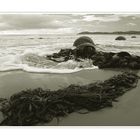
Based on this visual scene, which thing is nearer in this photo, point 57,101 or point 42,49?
point 57,101

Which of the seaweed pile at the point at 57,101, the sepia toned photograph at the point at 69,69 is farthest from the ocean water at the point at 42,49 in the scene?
the seaweed pile at the point at 57,101

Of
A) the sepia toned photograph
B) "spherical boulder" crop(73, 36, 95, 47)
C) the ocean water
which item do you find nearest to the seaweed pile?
the sepia toned photograph

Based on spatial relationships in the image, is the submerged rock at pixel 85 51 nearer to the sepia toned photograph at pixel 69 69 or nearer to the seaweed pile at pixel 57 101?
the sepia toned photograph at pixel 69 69

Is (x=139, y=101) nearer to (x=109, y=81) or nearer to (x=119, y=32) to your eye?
(x=109, y=81)

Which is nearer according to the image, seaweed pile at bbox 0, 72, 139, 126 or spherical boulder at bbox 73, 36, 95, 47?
seaweed pile at bbox 0, 72, 139, 126

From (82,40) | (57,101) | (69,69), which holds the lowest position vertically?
(57,101)

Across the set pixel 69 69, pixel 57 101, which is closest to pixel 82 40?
pixel 69 69

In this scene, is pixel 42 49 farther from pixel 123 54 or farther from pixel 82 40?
pixel 123 54

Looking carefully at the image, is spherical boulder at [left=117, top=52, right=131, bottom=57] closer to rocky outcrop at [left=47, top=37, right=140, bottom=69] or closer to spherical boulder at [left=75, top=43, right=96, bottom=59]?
rocky outcrop at [left=47, top=37, right=140, bottom=69]

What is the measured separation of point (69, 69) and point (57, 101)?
0.19m

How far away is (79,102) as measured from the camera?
5.10 ft

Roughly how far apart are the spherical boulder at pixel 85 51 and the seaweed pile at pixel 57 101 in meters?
0.16

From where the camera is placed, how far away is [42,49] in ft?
5.49

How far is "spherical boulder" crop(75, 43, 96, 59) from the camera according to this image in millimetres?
1640
